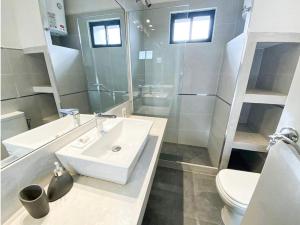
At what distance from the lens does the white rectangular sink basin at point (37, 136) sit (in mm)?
625

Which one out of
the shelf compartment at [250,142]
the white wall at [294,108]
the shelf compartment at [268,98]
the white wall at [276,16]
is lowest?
the shelf compartment at [250,142]

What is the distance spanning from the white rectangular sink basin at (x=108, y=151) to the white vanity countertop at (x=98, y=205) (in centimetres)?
5

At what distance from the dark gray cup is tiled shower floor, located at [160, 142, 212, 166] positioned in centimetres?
176

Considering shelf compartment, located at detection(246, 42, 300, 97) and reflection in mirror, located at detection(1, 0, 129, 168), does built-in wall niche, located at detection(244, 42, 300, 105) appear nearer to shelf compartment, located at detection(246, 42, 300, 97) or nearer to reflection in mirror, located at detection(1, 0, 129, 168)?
shelf compartment, located at detection(246, 42, 300, 97)

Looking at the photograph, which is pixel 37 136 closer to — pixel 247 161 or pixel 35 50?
pixel 35 50

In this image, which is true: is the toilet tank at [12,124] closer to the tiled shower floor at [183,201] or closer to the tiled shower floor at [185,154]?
the tiled shower floor at [183,201]

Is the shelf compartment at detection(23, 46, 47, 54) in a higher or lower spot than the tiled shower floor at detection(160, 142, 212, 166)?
higher

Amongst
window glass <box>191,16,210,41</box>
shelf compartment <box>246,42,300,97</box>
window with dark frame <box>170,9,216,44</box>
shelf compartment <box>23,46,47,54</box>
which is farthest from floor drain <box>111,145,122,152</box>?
window glass <box>191,16,210,41</box>

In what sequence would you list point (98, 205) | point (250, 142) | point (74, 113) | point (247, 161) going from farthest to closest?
point (247, 161), point (250, 142), point (74, 113), point (98, 205)

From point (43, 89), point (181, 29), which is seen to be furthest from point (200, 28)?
point (43, 89)

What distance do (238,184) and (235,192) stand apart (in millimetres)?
109

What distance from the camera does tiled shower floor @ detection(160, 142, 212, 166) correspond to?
2117 mm

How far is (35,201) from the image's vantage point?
21.5 inches

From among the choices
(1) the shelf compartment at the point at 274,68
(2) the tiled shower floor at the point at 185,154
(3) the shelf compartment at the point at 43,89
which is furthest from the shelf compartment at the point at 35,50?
(2) the tiled shower floor at the point at 185,154
